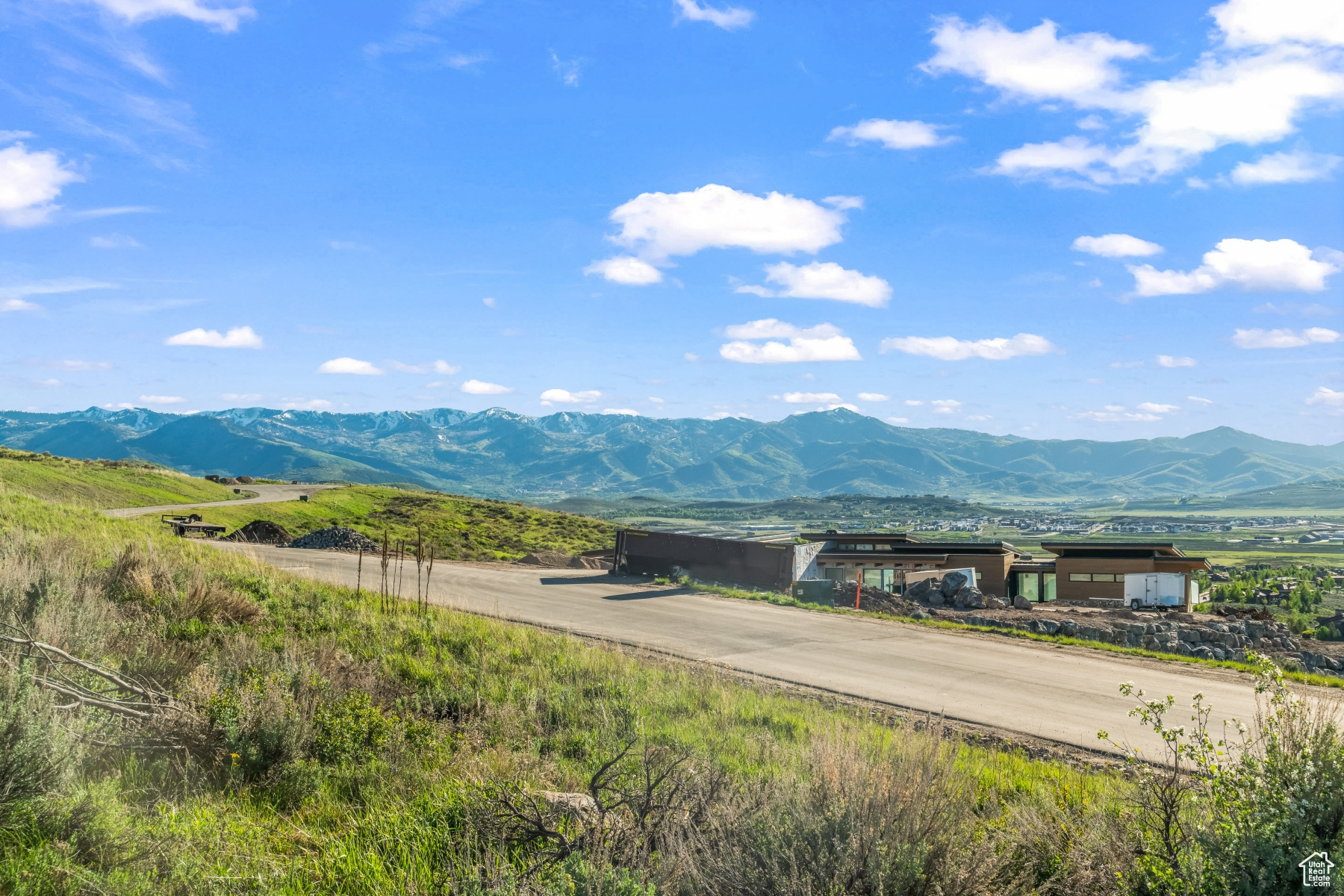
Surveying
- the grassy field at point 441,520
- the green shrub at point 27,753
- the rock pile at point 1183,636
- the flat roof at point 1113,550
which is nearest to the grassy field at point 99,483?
the grassy field at point 441,520

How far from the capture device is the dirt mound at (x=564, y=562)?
35281mm

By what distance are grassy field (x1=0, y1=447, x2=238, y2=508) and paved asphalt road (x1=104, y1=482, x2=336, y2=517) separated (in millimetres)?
2142

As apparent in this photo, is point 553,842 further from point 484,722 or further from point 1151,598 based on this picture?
point 1151,598

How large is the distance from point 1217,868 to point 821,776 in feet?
6.96

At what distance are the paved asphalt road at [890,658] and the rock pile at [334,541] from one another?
14.1 meters

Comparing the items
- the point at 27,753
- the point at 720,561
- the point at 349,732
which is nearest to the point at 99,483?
the point at 720,561

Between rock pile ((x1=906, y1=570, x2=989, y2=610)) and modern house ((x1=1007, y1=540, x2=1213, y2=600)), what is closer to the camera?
rock pile ((x1=906, y1=570, x2=989, y2=610))

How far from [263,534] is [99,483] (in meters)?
29.6

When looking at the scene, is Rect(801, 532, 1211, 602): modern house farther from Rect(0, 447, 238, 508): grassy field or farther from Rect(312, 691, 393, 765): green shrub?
Rect(0, 447, 238, 508): grassy field

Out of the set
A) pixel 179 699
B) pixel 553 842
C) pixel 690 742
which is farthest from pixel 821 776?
pixel 179 699

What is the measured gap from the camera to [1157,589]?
43125 mm

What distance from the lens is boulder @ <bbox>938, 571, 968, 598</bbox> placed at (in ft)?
101

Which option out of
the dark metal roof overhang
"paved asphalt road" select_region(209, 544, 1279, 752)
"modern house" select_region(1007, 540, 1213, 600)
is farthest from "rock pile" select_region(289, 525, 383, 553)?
"modern house" select_region(1007, 540, 1213, 600)

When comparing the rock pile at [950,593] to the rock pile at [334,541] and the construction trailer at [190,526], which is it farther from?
the construction trailer at [190,526]
